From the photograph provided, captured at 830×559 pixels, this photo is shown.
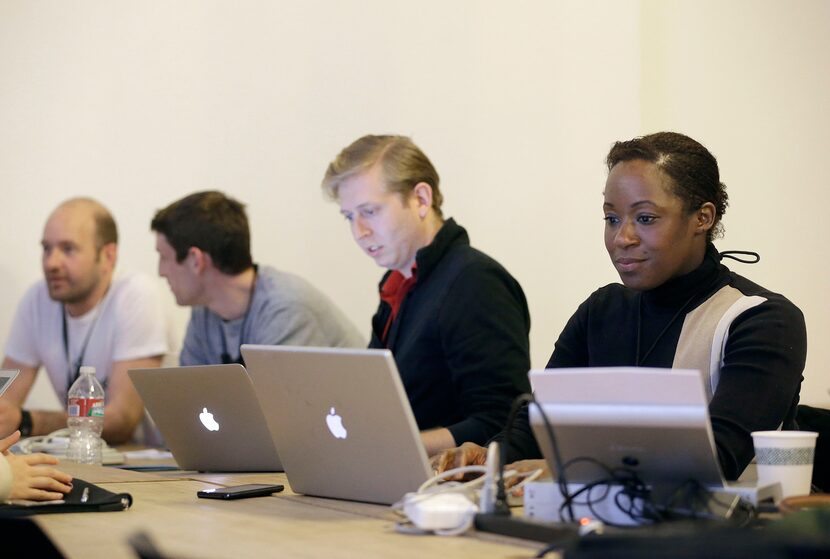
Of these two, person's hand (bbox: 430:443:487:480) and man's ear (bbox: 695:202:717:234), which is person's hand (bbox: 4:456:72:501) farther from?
man's ear (bbox: 695:202:717:234)

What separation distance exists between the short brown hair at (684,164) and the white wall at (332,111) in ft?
3.56

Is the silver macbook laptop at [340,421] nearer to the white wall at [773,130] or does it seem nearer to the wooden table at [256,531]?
the wooden table at [256,531]

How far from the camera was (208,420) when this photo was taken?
2398 mm

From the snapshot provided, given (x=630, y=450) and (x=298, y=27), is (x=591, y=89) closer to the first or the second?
(x=298, y=27)

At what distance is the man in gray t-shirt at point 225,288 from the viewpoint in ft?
12.0

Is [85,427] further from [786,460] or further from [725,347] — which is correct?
[786,460]

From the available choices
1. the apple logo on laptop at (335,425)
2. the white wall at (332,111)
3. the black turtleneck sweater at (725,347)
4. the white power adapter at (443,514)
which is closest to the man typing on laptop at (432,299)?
the black turtleneck sweater at (725,347)

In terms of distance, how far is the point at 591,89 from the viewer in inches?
140

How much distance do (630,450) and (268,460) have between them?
1.11 meters

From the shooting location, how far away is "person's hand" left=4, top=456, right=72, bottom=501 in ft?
6.10

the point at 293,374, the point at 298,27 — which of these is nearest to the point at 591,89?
the point at 298,27

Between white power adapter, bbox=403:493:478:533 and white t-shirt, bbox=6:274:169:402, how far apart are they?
2.68 metres

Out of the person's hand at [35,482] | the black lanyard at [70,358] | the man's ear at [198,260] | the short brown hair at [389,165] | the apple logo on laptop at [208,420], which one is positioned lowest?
the black lanyard at [70,358]

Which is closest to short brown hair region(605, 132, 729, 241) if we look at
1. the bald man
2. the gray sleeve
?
the gray sleeve
